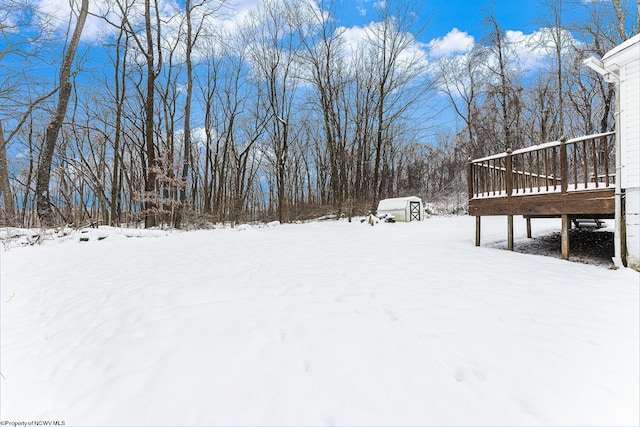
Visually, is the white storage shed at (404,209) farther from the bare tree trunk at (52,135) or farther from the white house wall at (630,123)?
the bare tree trunk at (52,135)

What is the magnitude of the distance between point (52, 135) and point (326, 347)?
11.0 meters

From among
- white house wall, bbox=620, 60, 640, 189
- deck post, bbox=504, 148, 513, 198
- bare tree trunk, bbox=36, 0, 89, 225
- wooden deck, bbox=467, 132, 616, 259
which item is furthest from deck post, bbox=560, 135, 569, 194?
bare tree trunk, bbox=36, 0, 89, 225

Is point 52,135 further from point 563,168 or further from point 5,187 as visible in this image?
point 563,168

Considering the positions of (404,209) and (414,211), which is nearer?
(404,209)

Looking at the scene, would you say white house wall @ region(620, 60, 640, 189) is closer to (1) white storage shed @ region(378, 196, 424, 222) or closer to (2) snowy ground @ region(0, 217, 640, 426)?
(2) snowy ground @ region(0, 217, 640, 426)

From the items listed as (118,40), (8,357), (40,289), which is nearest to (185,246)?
(40,289)

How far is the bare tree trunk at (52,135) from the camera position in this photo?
823 cm

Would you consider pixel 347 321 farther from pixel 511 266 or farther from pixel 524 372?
pixel 511 266

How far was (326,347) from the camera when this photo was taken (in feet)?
6.93

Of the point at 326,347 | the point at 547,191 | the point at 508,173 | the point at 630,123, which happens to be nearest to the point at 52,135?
the point at 326,347

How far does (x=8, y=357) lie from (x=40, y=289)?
7.00ft

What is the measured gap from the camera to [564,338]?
2246mm

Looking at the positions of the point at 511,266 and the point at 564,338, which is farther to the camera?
the point at 511,266

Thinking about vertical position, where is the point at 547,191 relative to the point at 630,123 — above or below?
below
